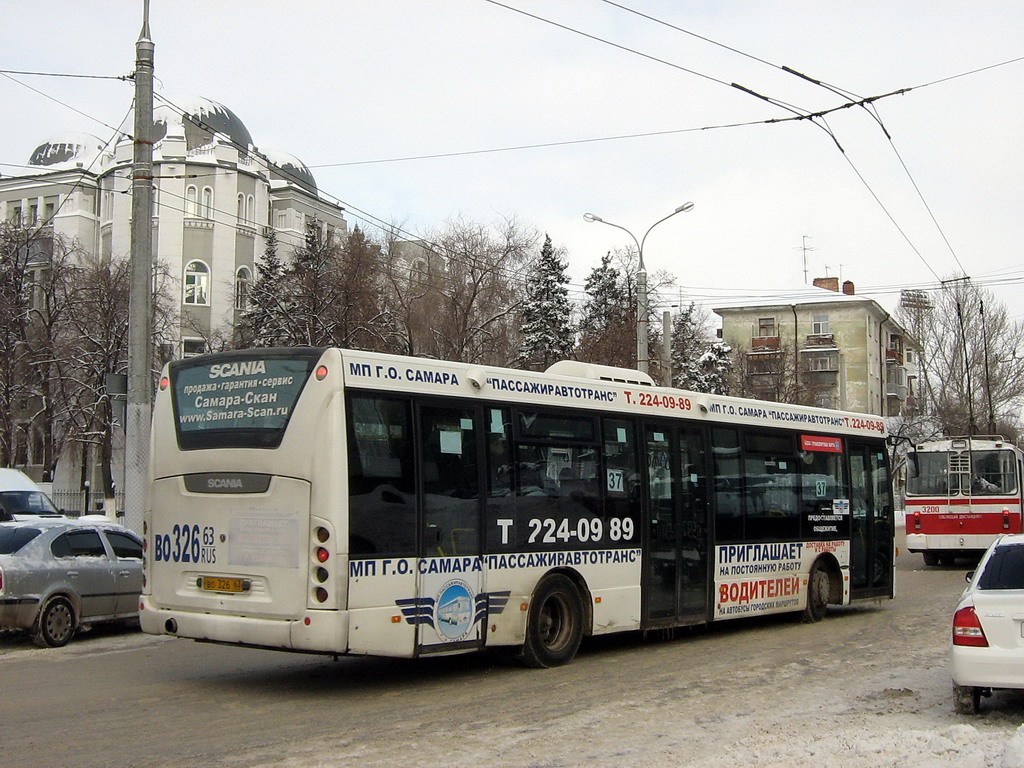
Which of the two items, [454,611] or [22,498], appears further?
[22,498]

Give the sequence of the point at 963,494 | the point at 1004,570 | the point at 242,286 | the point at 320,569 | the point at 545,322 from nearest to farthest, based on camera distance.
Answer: the point at 1004,570 < the point at 320,569 < the point at 963,494 < the point at 545,322 < the point at 242,286

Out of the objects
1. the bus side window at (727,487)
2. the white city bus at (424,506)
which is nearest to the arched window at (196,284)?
the bus side window at (727,487)

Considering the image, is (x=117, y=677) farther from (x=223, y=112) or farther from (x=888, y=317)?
(x=888, y=317)

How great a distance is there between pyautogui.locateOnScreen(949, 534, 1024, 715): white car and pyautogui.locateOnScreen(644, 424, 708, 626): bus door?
4.60 metres

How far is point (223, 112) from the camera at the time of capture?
7138 centimetres

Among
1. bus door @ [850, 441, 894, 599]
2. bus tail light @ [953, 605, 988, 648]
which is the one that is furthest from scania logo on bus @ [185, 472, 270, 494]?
bus door @ [850, 441, 894, 599]

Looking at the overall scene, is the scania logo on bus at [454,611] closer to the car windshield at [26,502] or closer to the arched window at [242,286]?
the car windshield at [26,502]

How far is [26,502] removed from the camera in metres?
26.2

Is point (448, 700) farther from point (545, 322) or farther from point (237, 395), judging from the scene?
point (545, 322)

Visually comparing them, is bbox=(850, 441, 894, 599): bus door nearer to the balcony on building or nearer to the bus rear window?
the bus rear window

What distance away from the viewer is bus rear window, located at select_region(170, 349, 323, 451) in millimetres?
Result: 9969

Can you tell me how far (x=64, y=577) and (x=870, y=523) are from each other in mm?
11289

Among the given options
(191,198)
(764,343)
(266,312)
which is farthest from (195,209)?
(764,343)

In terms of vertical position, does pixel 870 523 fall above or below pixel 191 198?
below
